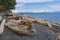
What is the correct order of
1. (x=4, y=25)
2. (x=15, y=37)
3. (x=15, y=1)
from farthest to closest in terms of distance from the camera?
(x=15, y=1) → (x=4, y=25) → (x=15, y=37)

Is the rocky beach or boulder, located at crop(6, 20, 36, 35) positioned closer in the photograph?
the rocky beach

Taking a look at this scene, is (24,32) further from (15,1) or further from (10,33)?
(15,1)

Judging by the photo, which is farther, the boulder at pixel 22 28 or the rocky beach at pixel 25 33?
the boulder at pixel 22 28

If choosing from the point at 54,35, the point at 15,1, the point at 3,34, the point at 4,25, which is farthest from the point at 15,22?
the point at 15,1

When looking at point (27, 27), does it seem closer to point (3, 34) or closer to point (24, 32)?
point (24, 32)

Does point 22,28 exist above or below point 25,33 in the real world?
above

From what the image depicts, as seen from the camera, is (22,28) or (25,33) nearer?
(25,33)

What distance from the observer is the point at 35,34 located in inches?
522

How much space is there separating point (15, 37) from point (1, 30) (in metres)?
0.88

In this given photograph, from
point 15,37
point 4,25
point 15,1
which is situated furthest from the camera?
point 15,1

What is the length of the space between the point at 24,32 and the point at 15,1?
31.9ft

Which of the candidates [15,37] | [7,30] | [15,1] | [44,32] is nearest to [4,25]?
[7,30]

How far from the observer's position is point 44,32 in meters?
14.0

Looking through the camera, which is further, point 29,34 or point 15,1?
point 15,1
